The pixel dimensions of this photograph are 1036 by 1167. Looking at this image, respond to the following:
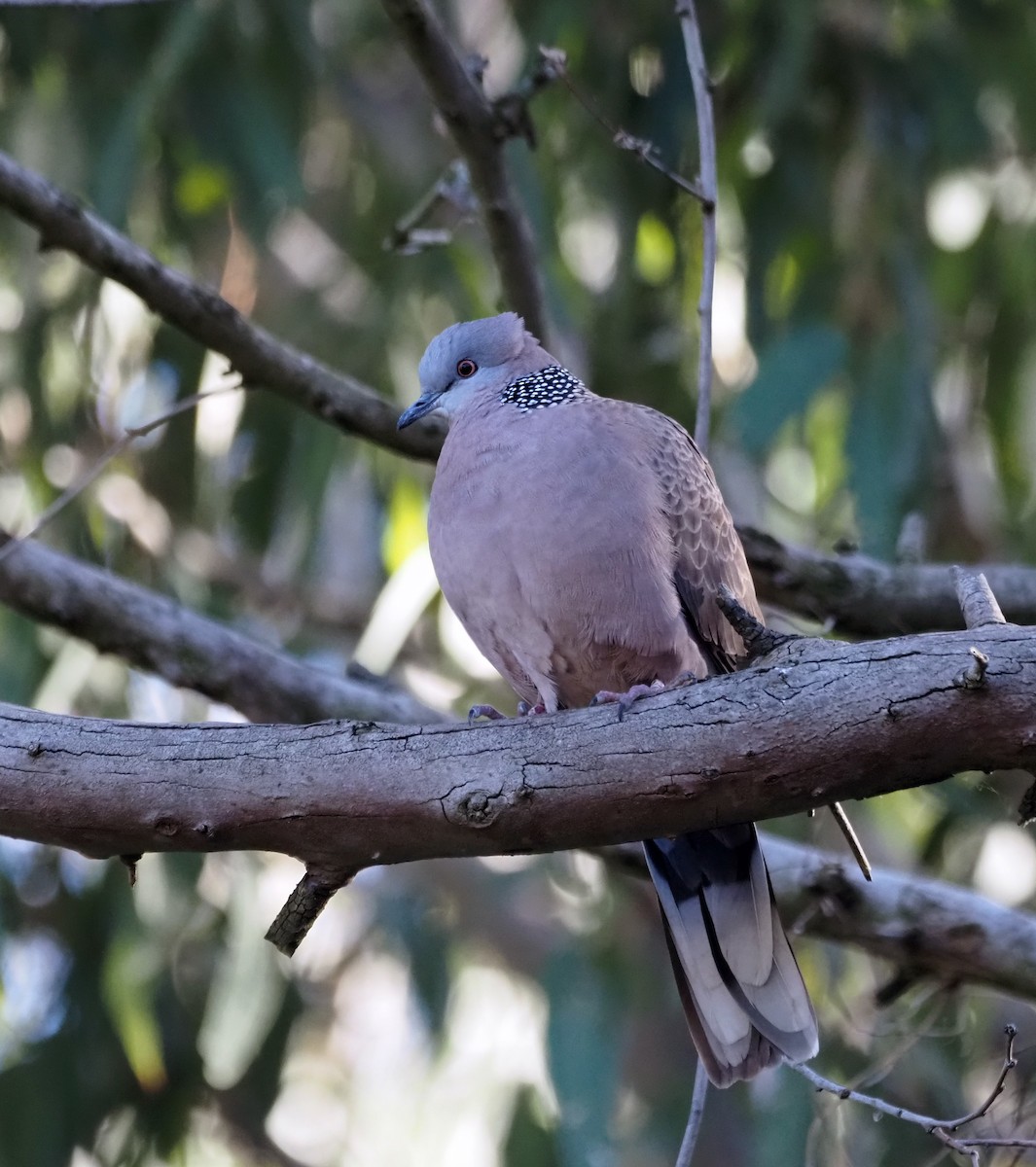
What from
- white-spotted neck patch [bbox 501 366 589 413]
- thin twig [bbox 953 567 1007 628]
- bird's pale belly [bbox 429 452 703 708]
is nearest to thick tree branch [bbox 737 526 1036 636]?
white-spotted neck patch [bbox 501 366 589 413]

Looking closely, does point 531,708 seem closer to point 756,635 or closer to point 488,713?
point 488,713

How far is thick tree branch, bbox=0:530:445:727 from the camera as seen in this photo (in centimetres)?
389

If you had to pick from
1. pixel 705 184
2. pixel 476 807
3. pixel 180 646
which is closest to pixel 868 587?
pixel 705 184

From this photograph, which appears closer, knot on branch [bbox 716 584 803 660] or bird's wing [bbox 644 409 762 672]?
knot on branch [bbox 716 584 803 660]

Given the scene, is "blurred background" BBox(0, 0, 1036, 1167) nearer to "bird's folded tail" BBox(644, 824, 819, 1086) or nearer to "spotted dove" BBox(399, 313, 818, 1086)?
"spotted dove" BBox(399, 313, 818, 1086)

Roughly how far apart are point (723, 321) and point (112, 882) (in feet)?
12.6

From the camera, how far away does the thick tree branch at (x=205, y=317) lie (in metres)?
3.45

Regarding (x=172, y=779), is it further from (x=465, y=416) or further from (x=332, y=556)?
(x=332, y=556)

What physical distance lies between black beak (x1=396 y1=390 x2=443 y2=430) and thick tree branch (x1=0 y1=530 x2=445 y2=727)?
0.76m

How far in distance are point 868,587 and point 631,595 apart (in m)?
1.12

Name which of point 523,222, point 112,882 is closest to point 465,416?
point 523,222

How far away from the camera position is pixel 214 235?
243 inches

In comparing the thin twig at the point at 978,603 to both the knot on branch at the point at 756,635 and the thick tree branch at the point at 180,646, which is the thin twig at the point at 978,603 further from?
the thick tree branch at the point at 180,646

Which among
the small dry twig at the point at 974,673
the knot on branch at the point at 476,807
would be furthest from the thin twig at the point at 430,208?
the small dry twig at the point at 974,673
